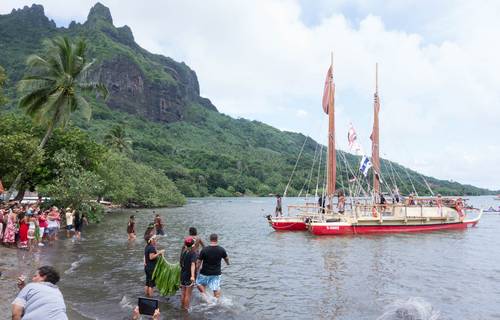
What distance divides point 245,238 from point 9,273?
64.3 ft

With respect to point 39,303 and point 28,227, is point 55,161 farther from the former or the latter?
point 39,303

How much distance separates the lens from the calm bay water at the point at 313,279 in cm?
1248

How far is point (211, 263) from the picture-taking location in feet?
37.9

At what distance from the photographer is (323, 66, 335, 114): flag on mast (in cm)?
3762

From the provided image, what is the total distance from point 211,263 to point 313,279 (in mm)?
7018

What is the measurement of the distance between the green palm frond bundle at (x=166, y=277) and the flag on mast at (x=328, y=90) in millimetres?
28167

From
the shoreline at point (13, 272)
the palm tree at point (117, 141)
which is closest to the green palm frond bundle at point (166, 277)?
the shoreline at point (13, 272)

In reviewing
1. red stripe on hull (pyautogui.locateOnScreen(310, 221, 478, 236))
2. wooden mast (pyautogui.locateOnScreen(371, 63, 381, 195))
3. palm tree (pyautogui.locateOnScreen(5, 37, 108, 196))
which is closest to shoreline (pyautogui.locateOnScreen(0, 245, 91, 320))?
palm tree (pyautogui.locateOnScreen(5, 37, 108, 196))

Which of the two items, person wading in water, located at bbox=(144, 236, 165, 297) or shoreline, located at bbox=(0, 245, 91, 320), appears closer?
shoreline, located at bbox=(0, 245, 91, 320)

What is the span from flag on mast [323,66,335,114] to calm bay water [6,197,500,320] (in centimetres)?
1335

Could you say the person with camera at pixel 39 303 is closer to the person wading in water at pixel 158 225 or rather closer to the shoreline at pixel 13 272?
the shoreline at pixel 13 272

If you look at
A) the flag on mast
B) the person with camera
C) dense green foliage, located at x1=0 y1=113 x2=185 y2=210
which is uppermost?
the flag on mast

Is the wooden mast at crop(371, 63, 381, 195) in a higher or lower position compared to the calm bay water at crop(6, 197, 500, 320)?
higher

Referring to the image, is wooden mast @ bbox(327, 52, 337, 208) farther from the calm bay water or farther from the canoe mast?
the calm bay water
